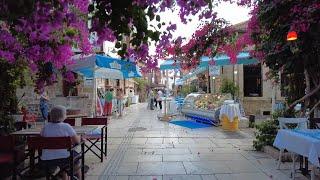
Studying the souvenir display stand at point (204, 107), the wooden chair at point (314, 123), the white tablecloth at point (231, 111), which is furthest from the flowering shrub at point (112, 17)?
the souvenir display stand at point (204, 107)

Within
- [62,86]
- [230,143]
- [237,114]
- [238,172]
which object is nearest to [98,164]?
[238,172]

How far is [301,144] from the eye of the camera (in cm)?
645

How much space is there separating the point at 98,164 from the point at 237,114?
766 centimetres

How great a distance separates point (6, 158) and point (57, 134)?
75 cm

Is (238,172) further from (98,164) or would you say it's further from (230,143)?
(230,143)

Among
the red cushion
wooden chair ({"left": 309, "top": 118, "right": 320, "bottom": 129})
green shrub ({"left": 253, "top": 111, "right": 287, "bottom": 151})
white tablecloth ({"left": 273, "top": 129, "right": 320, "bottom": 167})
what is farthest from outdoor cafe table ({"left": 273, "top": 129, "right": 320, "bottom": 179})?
the red cushion

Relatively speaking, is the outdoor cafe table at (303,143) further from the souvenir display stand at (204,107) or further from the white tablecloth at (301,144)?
the souvenir display stand at (204,107)

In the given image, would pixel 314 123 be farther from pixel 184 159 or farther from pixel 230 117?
pixel 230 117

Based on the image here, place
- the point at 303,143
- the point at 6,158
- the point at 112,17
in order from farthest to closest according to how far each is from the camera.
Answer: the point at 303,143 → the point at 6,158 → the point at 112,17

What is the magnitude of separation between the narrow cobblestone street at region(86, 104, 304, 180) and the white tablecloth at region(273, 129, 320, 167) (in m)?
0.67

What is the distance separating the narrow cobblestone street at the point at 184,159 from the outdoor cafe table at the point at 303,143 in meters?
0.69

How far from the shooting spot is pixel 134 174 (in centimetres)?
786

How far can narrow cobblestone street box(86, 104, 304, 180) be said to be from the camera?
778 centimetres

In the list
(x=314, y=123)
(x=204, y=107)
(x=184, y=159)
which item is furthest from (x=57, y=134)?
(x=204, y=107)
